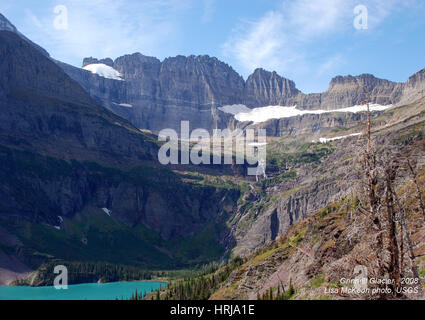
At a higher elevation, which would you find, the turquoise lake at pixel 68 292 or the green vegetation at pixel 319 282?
the green vegetation at pixel 319 282

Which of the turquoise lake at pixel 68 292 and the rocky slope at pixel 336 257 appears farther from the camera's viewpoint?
the turquoise lake at pixel 68 292

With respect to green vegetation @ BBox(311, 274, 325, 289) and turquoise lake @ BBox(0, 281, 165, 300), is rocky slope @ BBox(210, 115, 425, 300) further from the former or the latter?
turquoise lake @ BBox(0, 281, 165, 300)

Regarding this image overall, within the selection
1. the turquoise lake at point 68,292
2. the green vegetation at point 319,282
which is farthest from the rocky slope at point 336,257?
the turquoise lake at point 68,292

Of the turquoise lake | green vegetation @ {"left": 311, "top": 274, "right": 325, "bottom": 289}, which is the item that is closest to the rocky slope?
green vegetation @ {"left": 311, "top": 274, "right": 325, "bottom": 289}

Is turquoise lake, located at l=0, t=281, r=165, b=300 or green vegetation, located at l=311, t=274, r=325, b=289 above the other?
green vegetation, located at l=311, t=274, r=325, b=289

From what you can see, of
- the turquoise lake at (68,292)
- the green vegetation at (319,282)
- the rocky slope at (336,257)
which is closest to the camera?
the rocky slope at (336,257)

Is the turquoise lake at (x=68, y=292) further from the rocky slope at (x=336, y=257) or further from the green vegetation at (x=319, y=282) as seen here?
the green vegetation at (x=319, y=282)

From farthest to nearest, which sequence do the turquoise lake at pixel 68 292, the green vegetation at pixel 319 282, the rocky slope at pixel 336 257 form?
the turquoise lake at pixel 68 292 → the green vegetation at pixel 319 282 → the rocky slope at pixel 336 257

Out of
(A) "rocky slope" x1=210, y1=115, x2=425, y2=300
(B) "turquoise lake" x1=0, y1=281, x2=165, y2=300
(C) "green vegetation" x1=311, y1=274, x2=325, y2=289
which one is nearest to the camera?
(A) "rocky slope" x1=210, y1=115, x2=425, y2=300

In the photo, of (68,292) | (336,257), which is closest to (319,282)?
(336,257)

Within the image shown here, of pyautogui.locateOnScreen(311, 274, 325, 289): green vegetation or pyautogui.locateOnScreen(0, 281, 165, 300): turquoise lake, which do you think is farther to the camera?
pyautogui.locateOnScreen(0, 281, 165, 300): turquoise lake

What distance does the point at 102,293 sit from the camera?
183500 millimetres
